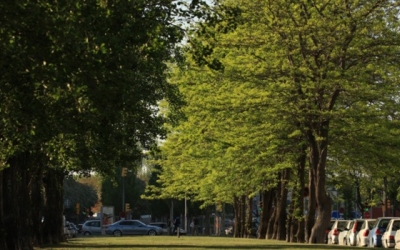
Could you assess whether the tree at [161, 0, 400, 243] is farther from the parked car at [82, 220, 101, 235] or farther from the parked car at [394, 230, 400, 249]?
the parked car at [82, 220, 101, 235]

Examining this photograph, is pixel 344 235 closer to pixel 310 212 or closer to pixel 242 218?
pixel 310 212

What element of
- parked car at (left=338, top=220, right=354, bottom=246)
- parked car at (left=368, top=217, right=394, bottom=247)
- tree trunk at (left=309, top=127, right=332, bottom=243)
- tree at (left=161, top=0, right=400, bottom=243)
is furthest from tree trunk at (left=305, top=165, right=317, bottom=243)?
tree at (left=161, top=0, right=400, bottom=243)

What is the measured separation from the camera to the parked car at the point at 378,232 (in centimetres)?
4876

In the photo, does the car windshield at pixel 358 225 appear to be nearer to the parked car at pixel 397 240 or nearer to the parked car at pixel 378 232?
the parked car at pixel 378 232

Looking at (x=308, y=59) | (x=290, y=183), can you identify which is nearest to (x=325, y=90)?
(x=308, y=59)

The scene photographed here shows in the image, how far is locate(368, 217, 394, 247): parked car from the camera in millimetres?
48763

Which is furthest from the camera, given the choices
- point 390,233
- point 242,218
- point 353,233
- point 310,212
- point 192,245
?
point 242,218

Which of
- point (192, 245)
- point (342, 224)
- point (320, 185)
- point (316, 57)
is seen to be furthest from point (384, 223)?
point (342, 224)

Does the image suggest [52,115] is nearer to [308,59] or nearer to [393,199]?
[308,59]

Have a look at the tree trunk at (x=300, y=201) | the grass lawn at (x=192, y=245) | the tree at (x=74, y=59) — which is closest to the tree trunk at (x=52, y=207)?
the grass lawn at (x=192, y=245)

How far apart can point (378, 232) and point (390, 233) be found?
254 cm

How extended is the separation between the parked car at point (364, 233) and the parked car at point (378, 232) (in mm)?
414

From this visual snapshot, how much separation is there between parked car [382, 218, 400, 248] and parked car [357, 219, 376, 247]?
127 inches

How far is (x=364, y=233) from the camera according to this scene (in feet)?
168
